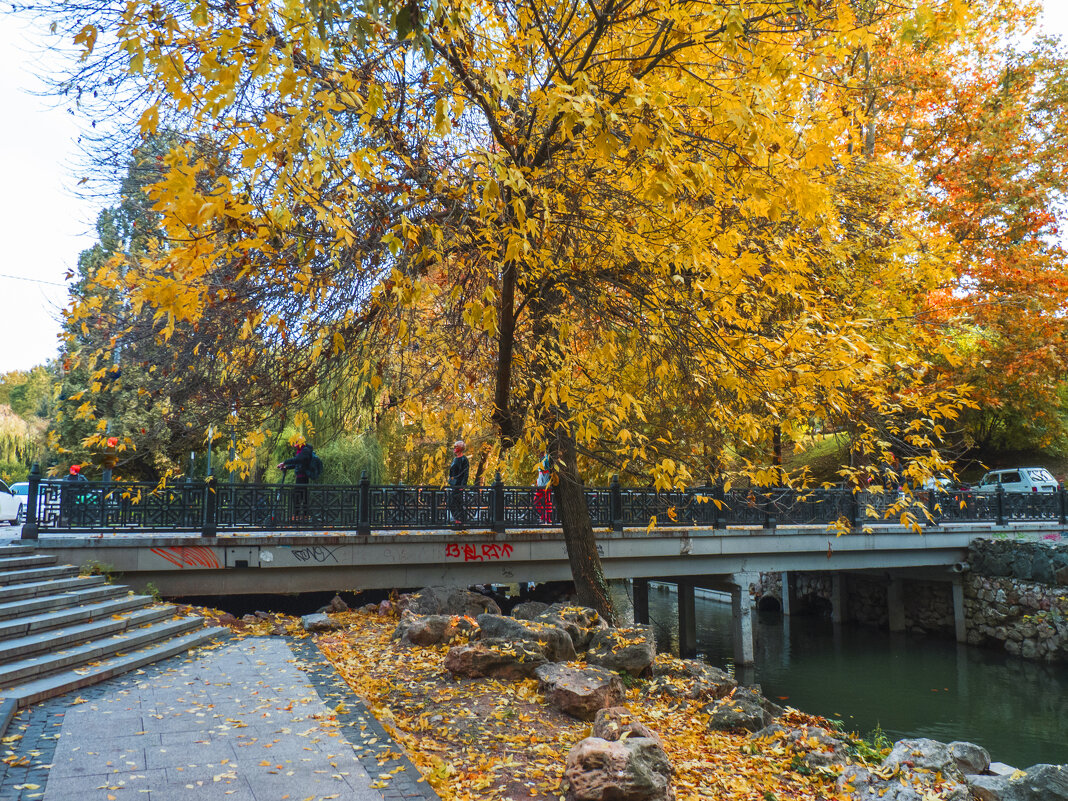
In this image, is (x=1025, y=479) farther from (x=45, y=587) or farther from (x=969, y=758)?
(x=45, y=587)

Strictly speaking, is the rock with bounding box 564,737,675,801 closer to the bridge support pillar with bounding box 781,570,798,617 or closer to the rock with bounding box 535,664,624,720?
the rock with bounding box 535,664,624,720

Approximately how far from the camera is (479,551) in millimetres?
13695

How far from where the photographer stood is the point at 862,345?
6.21 metres

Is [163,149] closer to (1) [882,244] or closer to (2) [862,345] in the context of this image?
(2) [862,345]

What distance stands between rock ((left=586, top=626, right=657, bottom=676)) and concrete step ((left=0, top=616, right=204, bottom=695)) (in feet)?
18.2

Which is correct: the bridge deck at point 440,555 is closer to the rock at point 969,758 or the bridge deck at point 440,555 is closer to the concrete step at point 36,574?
the concrete step at point 36,574

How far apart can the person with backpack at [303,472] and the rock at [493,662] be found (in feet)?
19.8

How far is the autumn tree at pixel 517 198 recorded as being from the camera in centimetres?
439

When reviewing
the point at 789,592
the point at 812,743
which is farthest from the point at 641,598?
the point at 812,743

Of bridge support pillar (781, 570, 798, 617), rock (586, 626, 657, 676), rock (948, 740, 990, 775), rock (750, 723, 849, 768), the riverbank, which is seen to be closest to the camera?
the riverbank

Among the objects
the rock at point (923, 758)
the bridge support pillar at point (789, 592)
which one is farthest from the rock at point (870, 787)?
the bridge support pillar at point (789, 592)

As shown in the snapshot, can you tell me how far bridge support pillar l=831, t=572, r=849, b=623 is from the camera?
23.2 m

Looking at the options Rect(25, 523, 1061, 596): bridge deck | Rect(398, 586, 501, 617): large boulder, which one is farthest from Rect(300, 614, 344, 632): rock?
Rect(25, 523, 1061, 596): bridge deck

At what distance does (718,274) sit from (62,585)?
936cm
